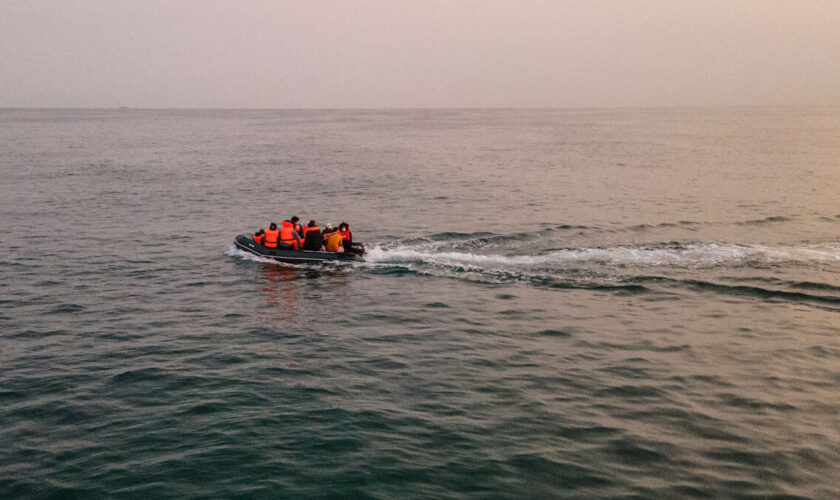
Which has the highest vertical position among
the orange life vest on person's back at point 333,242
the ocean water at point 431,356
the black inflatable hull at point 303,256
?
the orange life vest on person's back at point 333,242

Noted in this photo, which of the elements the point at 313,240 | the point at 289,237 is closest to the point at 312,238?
the point at 313,240

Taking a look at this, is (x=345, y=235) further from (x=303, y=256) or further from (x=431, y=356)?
(x=431, y=356)

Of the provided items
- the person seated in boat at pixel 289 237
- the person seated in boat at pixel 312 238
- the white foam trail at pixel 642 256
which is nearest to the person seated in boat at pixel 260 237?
the person seated in boat at pixel 289 237

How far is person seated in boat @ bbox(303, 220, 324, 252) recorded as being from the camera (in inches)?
1097

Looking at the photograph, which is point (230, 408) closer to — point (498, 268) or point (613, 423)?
point (613, 423)

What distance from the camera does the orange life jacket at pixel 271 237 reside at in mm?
28078

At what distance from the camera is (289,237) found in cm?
2820

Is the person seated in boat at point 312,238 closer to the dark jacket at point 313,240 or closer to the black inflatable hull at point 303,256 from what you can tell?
the dark jacket at point 313,240

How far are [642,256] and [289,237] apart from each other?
1479cm

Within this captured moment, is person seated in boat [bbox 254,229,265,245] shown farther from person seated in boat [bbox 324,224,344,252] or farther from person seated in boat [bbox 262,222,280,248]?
person seated in boat [bbox 324,224,344,252]

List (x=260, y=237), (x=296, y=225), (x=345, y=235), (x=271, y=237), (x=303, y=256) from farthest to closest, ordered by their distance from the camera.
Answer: (x=296, y=225) < (x=260, y=237) < (x=271, y=237) < (x=345, y=235) < (x=303, y=256)

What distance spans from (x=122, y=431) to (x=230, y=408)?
2171 mm

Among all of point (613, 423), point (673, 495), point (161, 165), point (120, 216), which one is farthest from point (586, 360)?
point (161, 165)

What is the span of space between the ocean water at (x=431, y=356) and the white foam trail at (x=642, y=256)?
0.59 ft
